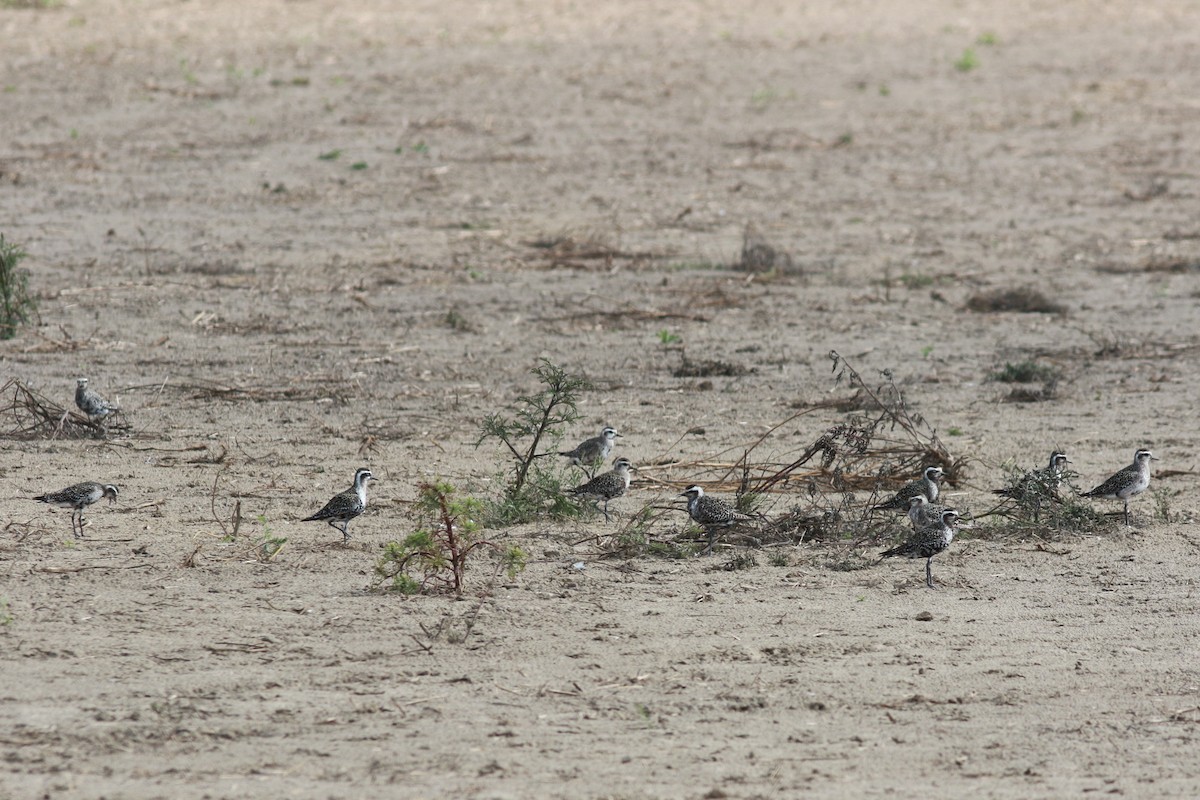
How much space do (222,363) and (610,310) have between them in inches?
160

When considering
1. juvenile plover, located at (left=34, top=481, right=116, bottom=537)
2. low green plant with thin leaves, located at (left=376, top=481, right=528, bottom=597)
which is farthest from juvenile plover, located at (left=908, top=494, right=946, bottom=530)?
juvenile plover, located at (left=34, top=481, right=116, bottom=537)

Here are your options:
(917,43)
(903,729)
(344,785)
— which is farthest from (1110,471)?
(917,43)

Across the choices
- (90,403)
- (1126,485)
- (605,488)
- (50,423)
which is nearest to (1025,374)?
(1126,485)

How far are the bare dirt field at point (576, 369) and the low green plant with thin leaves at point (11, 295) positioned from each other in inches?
8.2

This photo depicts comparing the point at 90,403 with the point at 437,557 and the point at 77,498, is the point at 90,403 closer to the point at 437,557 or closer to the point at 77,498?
the point at 77,498

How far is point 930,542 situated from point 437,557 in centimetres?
279

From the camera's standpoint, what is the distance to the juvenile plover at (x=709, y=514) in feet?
31.0

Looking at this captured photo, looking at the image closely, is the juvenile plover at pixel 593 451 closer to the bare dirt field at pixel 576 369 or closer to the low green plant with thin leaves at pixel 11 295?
the bare dirt field at pixel 576 369

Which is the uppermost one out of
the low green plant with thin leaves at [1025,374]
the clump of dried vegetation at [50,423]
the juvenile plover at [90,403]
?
the juvenile plover at [90,403]

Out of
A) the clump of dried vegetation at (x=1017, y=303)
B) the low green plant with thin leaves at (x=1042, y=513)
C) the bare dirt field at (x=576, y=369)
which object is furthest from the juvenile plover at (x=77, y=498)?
the clump of dried vegetation at (x=1017, y=303)

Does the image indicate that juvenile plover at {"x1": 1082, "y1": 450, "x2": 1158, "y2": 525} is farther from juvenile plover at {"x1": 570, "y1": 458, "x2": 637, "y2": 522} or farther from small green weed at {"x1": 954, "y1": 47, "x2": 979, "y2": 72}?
small green weed at {"x1": 954, "y1": 47, "x2": 979, "y2": 72}

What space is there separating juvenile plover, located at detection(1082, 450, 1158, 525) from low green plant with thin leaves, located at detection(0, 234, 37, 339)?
9.07 metres

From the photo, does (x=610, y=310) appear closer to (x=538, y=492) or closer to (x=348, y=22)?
(x=538, y=492)

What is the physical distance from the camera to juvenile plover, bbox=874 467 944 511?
32.8ft
